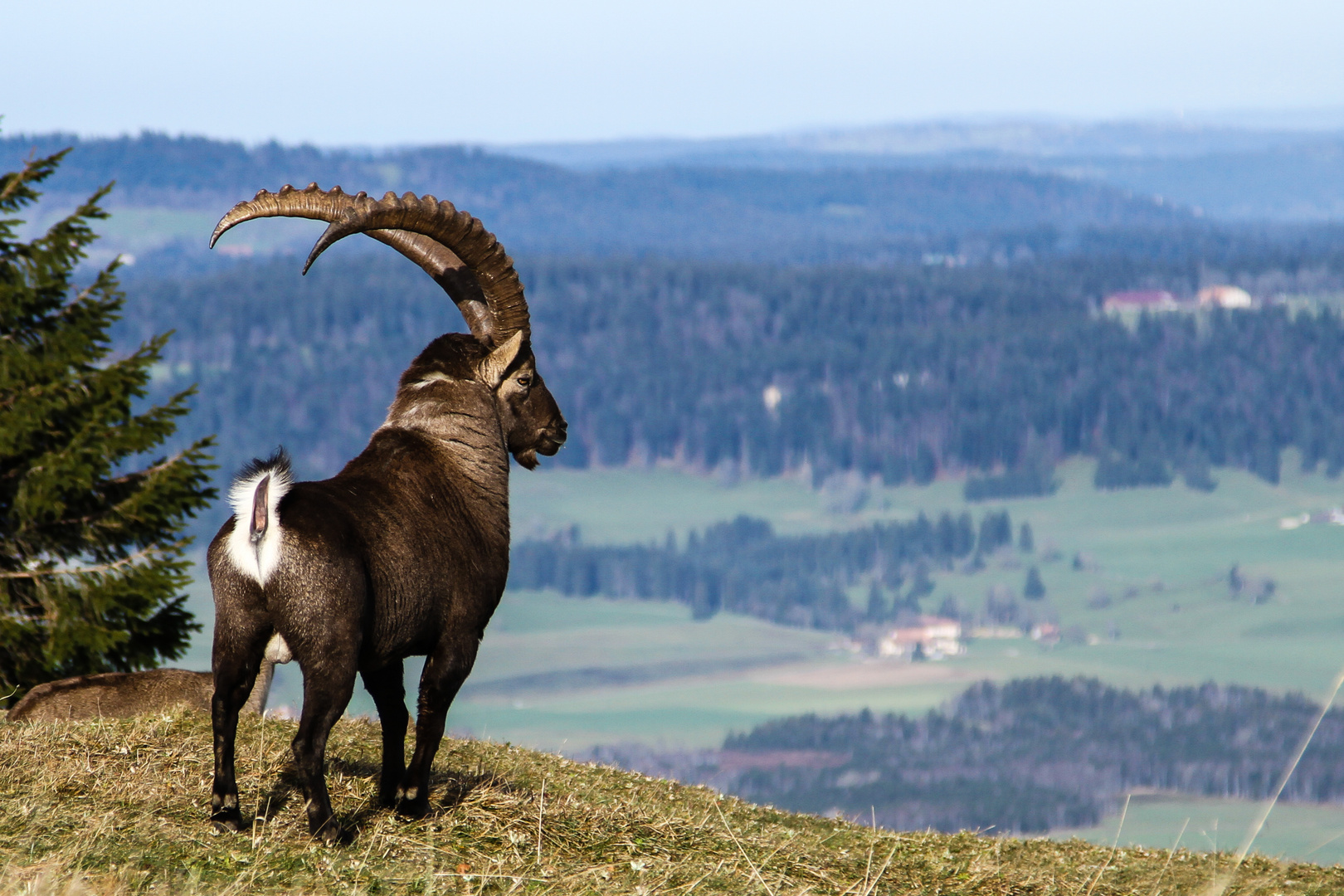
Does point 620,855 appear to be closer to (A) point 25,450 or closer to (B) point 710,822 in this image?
(B) point 710,822

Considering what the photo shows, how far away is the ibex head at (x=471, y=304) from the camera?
1055cm

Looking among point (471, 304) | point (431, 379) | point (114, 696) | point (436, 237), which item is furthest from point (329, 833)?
point (114, 696)

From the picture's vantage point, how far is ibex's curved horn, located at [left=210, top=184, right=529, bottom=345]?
407 inches

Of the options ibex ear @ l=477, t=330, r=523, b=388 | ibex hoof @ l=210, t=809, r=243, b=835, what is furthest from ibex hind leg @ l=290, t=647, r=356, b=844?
ibex ear @ l=477, t=330, r=523, b=388

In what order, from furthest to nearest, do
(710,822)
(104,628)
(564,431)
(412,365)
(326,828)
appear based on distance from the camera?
(104,628) → (710,822) → (564,431) → (412,365) → (326,828)

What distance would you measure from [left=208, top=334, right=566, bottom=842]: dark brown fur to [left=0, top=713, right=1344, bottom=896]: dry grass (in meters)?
0.42

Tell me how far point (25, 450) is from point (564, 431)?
819 inches

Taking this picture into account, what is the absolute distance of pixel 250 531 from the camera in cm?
900

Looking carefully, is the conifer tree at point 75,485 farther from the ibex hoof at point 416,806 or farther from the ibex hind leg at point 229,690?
the ibex hind leg at point 229,690

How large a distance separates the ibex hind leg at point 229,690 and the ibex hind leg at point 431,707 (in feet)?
3.96

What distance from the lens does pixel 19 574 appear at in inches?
1093

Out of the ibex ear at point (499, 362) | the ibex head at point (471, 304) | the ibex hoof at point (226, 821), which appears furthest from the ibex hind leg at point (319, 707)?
the ibex ear at point (499, 362)

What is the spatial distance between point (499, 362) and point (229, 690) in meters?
3.20

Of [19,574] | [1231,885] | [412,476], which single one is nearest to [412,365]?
[412,476]
